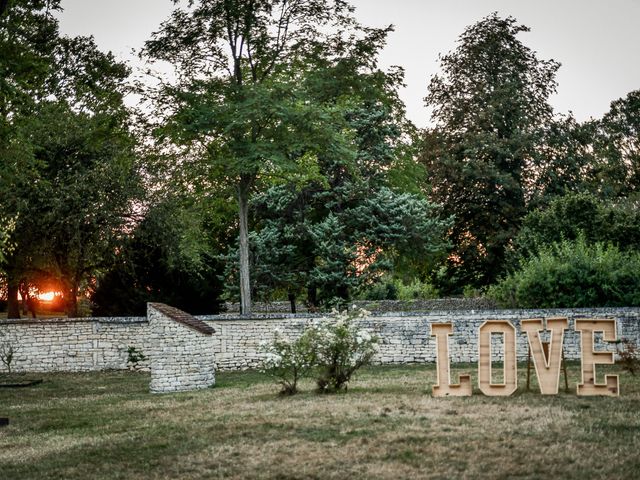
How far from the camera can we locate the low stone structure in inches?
723

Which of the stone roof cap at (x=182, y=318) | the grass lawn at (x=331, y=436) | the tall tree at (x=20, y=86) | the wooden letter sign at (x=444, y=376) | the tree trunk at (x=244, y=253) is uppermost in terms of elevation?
the tall tree at (x=20, y=86)

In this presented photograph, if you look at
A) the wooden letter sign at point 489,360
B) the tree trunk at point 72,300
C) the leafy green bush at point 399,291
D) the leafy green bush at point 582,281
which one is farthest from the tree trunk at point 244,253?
the leafy green bush at point 399,291

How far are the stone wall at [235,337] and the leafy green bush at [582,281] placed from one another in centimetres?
170

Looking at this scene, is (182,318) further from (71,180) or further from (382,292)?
(382,292)

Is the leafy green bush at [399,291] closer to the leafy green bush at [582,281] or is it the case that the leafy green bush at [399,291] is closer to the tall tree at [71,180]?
the tall tree at [71,180]

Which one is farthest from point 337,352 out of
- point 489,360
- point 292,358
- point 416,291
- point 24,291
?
point 416,291

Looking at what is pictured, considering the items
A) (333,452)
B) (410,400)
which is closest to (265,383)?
(410,400)

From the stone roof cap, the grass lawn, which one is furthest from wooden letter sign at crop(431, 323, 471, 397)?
the stone roof cap

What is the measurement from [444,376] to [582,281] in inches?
441

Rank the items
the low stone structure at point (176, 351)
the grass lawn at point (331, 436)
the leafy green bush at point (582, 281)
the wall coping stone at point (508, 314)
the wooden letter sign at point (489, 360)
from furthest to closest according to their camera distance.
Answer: the leafy green bush at point (582, 281), the wall coping stone at point (508, 314), the low stone structure at point (176, 351), the wooden letter sign at point (489, 360), the grass lawn at point (331, 436)

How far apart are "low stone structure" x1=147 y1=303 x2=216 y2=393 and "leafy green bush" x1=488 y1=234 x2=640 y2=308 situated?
36.3ft

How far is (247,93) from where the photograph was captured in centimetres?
2583

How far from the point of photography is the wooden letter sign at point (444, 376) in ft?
48.1

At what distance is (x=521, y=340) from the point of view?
75.6 ft
